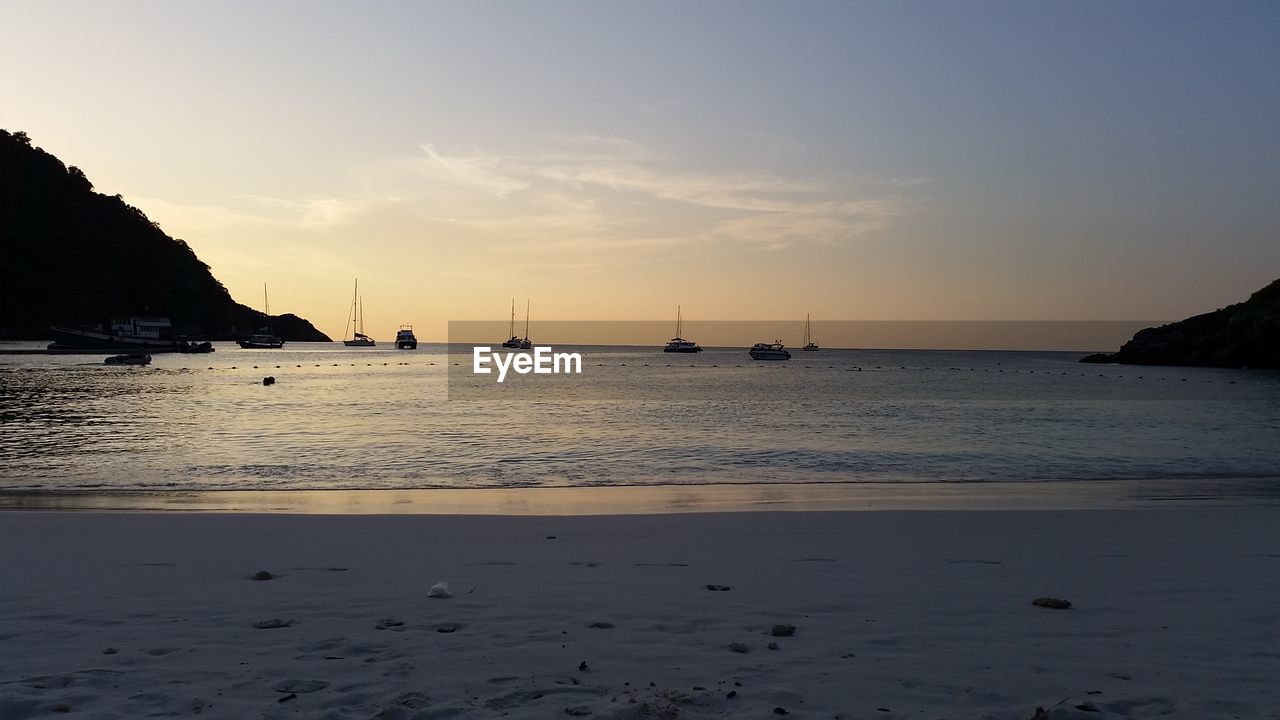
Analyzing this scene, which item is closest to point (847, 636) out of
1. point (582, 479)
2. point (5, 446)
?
point (582, 479)

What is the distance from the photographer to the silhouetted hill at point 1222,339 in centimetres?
10614

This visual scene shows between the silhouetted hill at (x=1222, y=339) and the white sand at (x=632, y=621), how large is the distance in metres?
122

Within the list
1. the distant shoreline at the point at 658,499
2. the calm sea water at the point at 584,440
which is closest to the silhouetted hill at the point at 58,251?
the calm sea water at the point at 584,440

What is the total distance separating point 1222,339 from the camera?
381ft

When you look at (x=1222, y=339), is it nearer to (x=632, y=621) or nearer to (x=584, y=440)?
(x=584, y=440)

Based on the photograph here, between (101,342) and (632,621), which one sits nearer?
(632,621)

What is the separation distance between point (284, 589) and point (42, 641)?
2.09m

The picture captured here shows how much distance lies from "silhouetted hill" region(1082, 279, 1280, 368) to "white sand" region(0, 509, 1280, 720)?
122 m

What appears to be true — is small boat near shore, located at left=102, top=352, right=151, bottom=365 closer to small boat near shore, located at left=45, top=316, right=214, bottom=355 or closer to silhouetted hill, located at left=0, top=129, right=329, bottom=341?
small boat near shore, located at left=45, top=316, right=214, bottom=355

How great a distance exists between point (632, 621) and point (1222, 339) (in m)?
140

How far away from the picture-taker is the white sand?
16.5 ft
